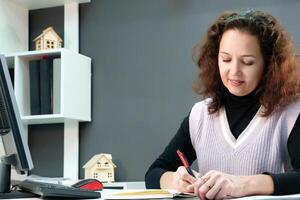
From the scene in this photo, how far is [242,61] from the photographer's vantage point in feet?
5.05

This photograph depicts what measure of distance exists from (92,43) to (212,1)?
73 cm

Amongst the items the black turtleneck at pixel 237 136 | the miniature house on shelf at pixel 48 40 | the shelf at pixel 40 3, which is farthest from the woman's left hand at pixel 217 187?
the shelf at pixel 40 3

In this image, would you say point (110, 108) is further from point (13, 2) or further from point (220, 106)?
point (220, 106)

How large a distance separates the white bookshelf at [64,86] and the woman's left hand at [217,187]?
1539 millimetres

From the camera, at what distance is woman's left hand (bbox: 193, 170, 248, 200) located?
1099mm

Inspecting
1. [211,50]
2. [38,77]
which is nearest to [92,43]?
[38,77]

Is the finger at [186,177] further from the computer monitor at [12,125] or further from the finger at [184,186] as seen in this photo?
the computer monitor at [12,125]

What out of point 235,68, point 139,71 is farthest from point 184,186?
point 139,71

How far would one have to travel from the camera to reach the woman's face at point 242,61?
5.01ft

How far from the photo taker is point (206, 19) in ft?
8.66

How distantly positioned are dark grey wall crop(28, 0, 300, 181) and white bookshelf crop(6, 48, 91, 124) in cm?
9

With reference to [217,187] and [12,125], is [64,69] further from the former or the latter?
[217,187]

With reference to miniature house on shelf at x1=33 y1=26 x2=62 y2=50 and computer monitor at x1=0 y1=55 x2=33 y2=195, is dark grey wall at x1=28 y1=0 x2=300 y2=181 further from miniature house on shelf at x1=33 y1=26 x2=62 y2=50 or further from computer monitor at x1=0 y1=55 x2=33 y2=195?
computer monitor at x1=0 y1=55 x2=33 y2=195

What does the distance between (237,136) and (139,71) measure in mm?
1261
